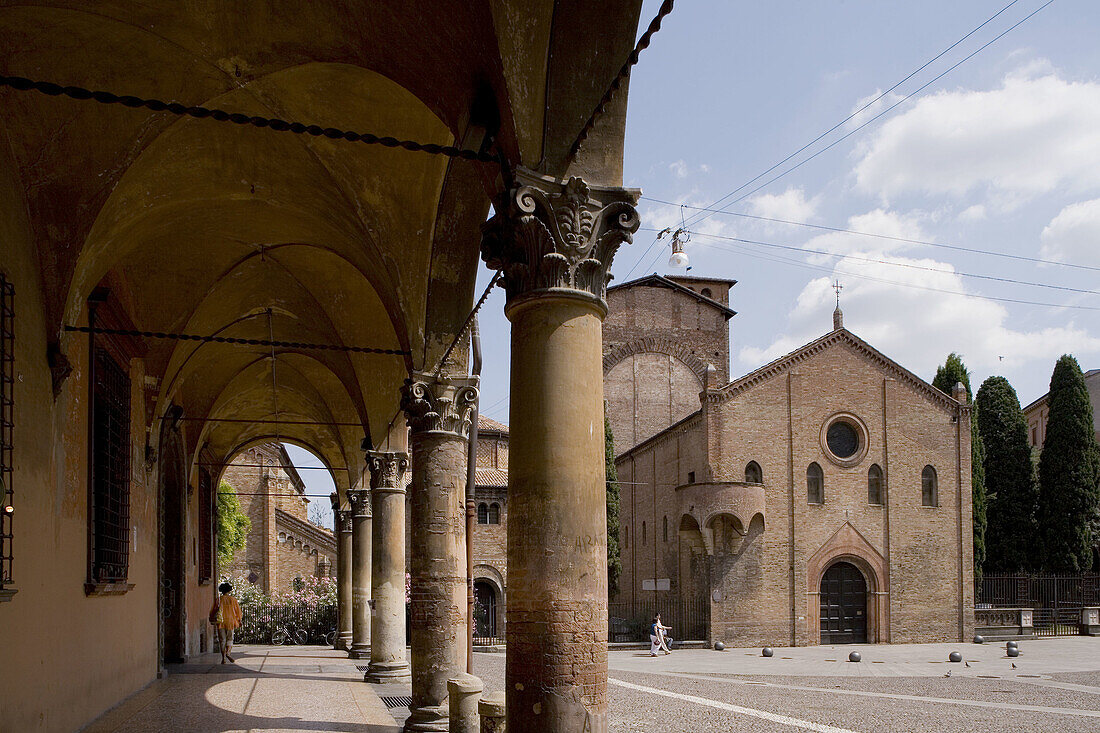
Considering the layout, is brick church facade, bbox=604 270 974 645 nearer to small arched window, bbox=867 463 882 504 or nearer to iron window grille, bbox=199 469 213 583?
small arched window, bbox=867 463 882 504

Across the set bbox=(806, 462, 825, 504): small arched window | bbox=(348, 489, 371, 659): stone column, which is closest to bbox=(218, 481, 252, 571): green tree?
bbox=(348, 489, 371, 659): stone column

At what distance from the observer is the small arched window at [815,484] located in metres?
32.5

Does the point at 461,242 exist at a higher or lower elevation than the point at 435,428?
higher

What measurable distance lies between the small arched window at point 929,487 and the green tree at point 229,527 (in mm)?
24520

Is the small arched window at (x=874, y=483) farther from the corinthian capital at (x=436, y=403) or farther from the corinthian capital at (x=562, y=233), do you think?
the corinthian capital at (x=562, y=233)

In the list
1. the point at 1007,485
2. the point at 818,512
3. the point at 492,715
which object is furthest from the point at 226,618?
the point at 1007,485

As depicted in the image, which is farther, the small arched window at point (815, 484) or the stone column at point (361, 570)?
the small arched window at point (815, 484)

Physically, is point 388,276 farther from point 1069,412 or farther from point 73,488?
point 1069,412

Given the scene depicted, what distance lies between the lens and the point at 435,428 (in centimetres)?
916

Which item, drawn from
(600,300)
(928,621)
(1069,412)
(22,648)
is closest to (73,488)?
(22,648)

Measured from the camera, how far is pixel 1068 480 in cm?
3650

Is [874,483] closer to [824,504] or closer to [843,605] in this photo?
[824,504]

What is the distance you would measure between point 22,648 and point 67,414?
7.70 ft

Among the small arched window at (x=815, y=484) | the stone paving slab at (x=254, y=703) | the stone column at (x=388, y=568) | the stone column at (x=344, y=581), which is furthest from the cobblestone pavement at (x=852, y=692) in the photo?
the small arched window at (x=815, y=484)
